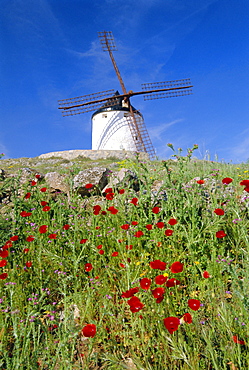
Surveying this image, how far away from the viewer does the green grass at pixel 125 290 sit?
1.96 m

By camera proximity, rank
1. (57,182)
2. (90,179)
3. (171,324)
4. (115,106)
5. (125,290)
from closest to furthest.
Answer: (171,324)
(125,290)
(90,179)
(57,182)
(115,106)

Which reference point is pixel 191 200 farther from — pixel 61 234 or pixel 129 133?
pixel 129 133

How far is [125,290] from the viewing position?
9.04ft

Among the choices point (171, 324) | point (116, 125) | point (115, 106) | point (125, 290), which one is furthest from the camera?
point (115, 106)

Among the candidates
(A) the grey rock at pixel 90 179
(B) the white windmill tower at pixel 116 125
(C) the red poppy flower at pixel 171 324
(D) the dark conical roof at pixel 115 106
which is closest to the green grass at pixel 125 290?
(C) the red poppy flower at pixel 171 324

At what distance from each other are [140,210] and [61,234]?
114cm

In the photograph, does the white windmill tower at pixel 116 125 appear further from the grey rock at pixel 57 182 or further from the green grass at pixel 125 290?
the green grass at pixel 125 290

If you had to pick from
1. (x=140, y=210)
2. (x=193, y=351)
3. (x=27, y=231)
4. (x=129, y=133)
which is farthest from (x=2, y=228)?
(x=129, y=133)

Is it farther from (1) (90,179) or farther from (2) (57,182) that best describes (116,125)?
(1) (90,179)

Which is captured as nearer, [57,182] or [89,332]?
[89,332]

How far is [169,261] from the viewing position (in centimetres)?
298

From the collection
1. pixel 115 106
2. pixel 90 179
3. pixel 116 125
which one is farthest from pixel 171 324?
pixel 115 106

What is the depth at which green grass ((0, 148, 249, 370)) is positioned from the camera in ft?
6.44

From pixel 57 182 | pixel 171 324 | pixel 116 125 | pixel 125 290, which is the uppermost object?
pixel 116 125
